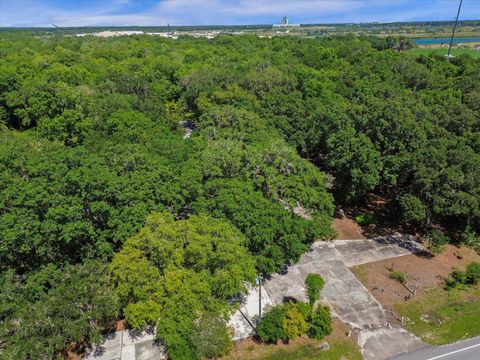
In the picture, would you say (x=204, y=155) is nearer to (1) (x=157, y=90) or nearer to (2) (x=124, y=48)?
(1) (x=157, y=90)

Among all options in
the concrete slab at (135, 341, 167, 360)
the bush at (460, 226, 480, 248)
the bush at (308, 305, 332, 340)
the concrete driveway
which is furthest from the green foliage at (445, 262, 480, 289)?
the concrete slab at (135, 341, 167, 360)

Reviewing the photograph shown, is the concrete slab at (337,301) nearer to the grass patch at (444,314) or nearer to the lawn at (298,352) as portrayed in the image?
the lawn at (298,352)

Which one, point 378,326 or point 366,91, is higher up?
point 366,91

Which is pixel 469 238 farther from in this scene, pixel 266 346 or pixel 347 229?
pixel 266 346

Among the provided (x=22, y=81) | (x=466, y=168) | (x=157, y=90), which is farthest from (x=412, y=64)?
(x=22, y=81)

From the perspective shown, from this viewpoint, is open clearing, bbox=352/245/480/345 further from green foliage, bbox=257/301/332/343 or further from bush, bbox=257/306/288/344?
bush, bbox=257/306/288/344

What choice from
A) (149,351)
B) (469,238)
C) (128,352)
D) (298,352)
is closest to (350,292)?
(298,352)
